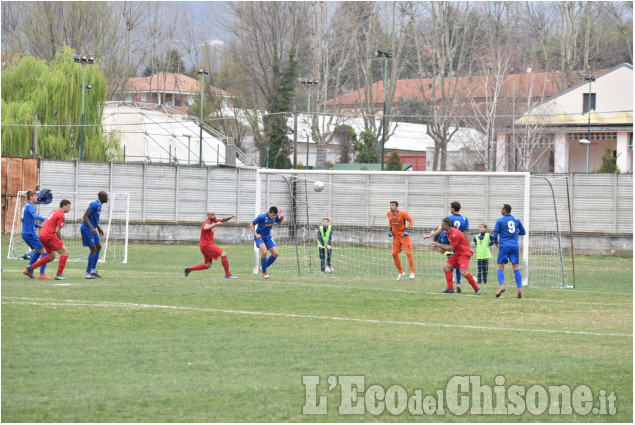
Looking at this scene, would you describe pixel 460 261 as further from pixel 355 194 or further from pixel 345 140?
pixel 345 140

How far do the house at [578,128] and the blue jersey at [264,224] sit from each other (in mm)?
36336

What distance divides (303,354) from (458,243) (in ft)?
26.8

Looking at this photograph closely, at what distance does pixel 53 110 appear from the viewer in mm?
48469

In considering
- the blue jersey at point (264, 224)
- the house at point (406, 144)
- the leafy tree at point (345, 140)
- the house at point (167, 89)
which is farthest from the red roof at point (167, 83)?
the blue jersey at point (264, 224)

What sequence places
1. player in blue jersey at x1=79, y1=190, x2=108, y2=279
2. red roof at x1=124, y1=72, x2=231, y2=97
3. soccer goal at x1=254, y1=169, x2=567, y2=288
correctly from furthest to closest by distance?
red roof at x1=124, y1=72, x2=231, y2=97, soccer goal at x1=254, y1=169, x2=567, y2=288, player in blue jersey at x1=79, y1=190, x2=108, y2=279

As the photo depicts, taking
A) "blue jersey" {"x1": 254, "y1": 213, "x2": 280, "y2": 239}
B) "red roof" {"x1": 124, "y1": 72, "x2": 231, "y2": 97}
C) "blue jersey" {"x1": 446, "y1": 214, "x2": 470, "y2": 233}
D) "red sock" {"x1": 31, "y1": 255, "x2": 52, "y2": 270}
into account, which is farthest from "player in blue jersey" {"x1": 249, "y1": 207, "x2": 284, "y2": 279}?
"red roof" {"x1": 124, "y1": 72, "x2": 231, "y2": 97}

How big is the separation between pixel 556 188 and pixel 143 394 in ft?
101

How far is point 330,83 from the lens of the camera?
75.1 m

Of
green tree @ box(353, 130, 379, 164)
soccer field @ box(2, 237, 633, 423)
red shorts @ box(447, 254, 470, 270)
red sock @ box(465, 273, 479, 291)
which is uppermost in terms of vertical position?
green tree @ box(353, 130, 379, 164)

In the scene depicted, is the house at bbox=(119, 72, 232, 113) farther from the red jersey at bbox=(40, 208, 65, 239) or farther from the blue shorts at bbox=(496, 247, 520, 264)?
the blue shorts at bbox=(496, 247, 520, 264)

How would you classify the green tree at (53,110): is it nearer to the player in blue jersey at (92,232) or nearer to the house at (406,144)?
the house at (406,144)

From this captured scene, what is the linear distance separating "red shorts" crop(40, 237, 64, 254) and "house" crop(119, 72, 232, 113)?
2490 inches

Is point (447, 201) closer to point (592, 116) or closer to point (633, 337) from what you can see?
point (633, 337)

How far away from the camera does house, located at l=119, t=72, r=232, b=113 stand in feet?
273
